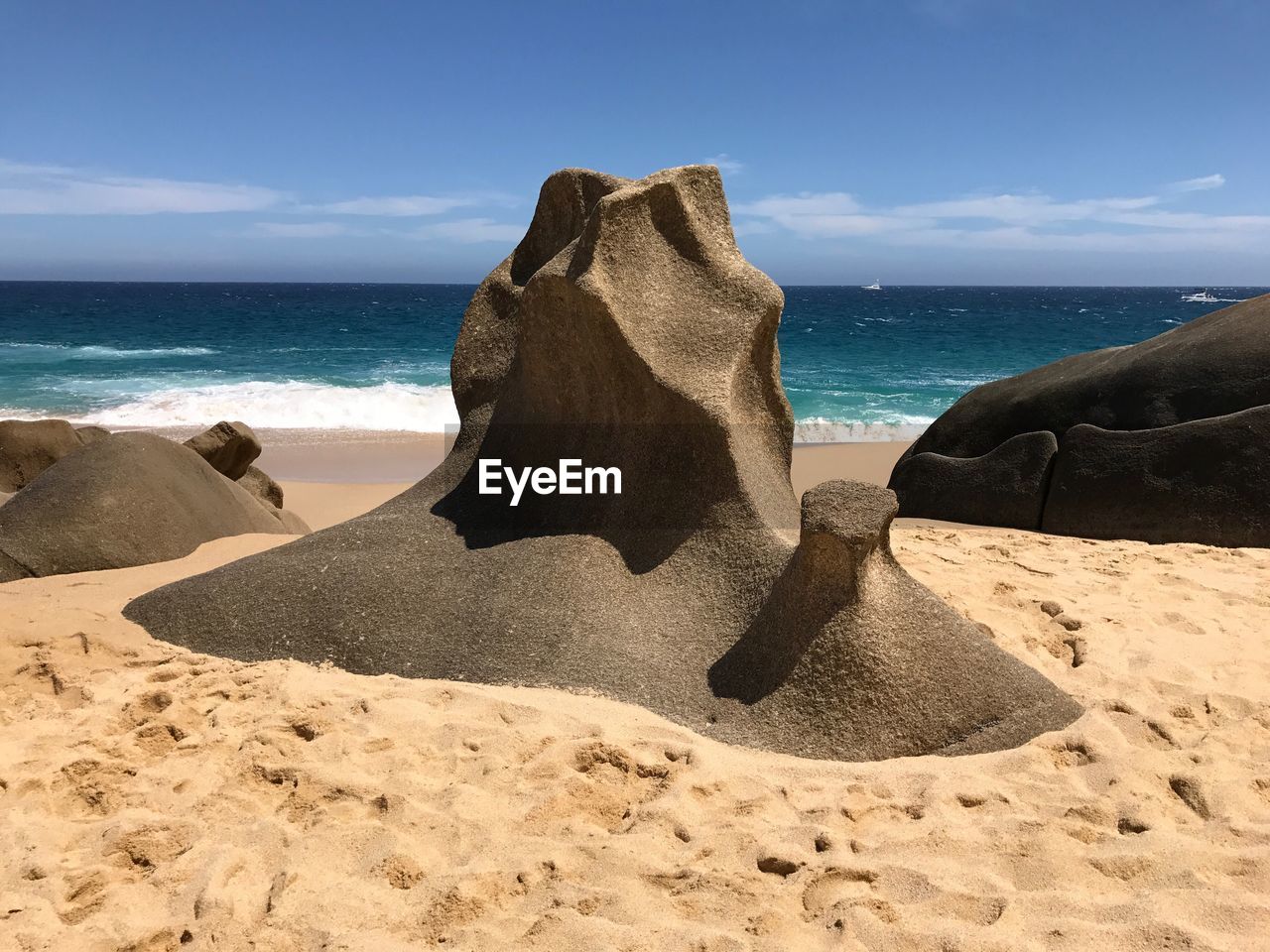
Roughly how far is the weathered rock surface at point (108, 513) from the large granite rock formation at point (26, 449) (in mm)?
1688

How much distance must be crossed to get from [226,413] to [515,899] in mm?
13914

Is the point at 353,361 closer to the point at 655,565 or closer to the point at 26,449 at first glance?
the point at 26,449

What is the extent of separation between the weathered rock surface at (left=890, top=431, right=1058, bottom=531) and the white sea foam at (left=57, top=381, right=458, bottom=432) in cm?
872

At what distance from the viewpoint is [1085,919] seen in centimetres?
195

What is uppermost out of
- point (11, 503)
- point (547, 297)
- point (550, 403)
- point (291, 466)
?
point (547, 297)

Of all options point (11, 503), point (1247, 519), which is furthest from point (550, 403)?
point (1247, 519)

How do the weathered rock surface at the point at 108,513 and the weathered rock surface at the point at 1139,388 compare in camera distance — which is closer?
the weathered rock surface at the point at 108,513

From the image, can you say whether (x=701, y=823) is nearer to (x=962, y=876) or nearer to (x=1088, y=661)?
(x=962, y=876)

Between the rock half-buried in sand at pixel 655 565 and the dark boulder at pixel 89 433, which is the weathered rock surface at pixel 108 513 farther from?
the dark boulder at pixel 89 433

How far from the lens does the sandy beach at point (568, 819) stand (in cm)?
196

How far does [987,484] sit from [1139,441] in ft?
3.05

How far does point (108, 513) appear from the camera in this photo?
4535mm

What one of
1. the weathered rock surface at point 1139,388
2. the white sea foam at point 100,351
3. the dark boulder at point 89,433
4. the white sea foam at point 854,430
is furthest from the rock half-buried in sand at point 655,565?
the white sea foam at point 100,351

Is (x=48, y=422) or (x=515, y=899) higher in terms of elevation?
(x=48, y=422)
